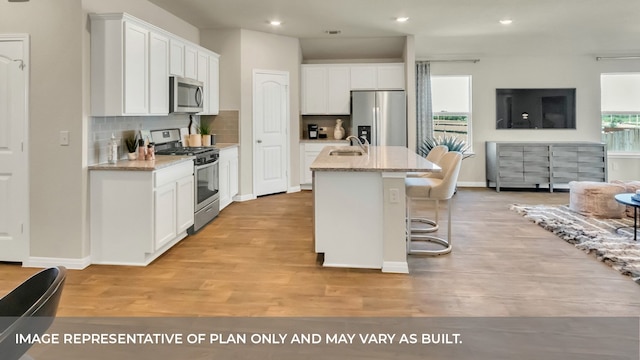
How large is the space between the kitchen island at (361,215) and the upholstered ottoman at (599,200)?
3330mm

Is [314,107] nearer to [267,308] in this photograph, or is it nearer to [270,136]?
[270,136]

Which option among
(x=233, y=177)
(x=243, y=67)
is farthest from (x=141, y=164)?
(x=243, y=67)

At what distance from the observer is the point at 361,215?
3.34m

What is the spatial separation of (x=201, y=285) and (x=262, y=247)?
1.03m

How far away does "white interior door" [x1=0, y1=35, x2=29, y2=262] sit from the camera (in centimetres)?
337

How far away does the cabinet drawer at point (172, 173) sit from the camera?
140 inches

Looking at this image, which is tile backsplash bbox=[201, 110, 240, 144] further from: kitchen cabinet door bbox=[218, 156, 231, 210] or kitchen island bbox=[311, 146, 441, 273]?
kitchen island bbox=[311, 146, 441, 273]

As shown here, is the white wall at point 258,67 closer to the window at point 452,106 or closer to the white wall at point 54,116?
the window at point 452,106

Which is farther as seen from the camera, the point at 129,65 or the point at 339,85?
the point at 339,85

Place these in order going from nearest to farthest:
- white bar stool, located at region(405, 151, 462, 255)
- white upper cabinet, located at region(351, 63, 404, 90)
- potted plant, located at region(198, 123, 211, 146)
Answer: white bar stool, located at region(405, 151, 462, 255)
potted plant, located at region(198, 123, 211, 146)
white upper cabinet, located at region(351, 63, 404, 90)

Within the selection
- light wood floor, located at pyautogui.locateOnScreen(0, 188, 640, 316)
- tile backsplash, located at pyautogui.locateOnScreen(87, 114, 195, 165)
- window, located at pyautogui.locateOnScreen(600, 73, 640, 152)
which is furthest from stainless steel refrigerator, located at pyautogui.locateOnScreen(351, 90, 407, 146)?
window, located at pyautogui.locateOnScreen(600, 73, 640, 152)

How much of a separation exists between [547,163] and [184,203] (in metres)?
6.45

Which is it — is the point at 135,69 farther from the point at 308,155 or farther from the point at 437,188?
the point at 308,155

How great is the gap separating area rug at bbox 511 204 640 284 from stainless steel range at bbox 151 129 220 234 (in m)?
3.86
